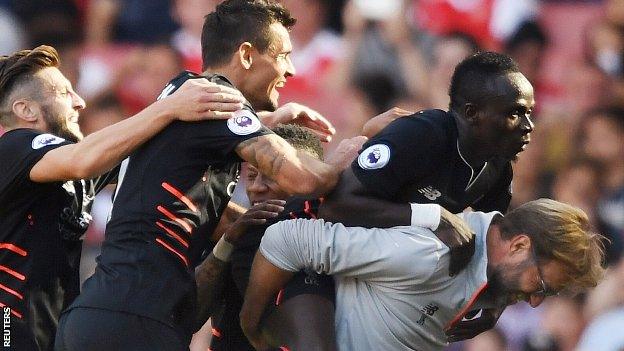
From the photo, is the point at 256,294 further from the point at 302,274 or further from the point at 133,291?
the point at 133,291

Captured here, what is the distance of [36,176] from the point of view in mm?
5418

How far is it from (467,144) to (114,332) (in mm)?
1643

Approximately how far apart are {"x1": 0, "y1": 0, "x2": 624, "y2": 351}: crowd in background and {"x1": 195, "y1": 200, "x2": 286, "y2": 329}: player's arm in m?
4.18

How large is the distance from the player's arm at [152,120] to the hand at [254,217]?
64 cm

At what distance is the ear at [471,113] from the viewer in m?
5.38

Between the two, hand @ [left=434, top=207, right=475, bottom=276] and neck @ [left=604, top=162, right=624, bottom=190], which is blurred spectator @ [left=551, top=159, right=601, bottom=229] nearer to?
neck @ [left=604, top=162, right=624, bottom=190]

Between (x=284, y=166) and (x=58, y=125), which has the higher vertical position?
(x=284, y=166)

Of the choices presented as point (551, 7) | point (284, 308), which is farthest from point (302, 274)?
point (551, 7)

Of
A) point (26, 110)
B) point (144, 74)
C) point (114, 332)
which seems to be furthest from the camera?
point (144, 74)

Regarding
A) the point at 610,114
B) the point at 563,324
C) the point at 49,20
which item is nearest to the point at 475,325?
the point at 563,324

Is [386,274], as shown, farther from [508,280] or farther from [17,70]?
[17,70]

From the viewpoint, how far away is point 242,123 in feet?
16.7

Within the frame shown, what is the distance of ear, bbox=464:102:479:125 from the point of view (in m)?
5.38

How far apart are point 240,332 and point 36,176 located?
1295mm
